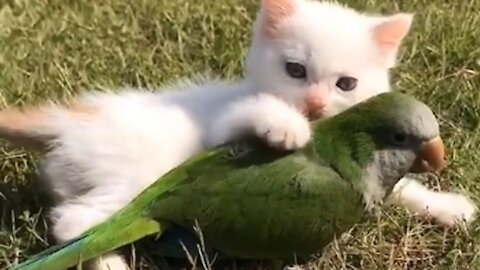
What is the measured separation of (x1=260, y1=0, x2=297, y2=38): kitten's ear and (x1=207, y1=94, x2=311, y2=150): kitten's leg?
10.0 inches

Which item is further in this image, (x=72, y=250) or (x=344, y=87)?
(x=344, y=87)

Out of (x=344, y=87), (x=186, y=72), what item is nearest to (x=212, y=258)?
(x=344, y=87)

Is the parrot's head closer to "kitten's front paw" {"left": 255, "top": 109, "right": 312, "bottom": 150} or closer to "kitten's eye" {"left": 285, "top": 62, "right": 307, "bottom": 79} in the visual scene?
"kitten's front paw" {"left": 255, "top": 109, "right": 312, "bottom": 150}

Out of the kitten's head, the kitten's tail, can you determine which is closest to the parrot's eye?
the kitten's head

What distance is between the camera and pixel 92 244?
212 centimetres

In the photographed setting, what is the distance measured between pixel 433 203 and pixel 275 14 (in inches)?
21.3

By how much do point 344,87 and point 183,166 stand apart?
0.46m

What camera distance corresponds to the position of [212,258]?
219 cm

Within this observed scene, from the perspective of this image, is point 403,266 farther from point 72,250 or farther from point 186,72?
point 186,72

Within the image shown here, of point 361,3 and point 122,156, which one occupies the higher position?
point 122,156

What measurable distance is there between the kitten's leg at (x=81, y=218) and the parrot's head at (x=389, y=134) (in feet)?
1.51

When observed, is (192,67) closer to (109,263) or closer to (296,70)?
(296,70)

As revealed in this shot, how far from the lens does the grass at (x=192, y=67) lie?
2367 millimetres

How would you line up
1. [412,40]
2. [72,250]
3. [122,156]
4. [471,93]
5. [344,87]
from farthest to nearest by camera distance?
[412,40] → [471,93] → [344,87] → [122,156] → [72,250]
